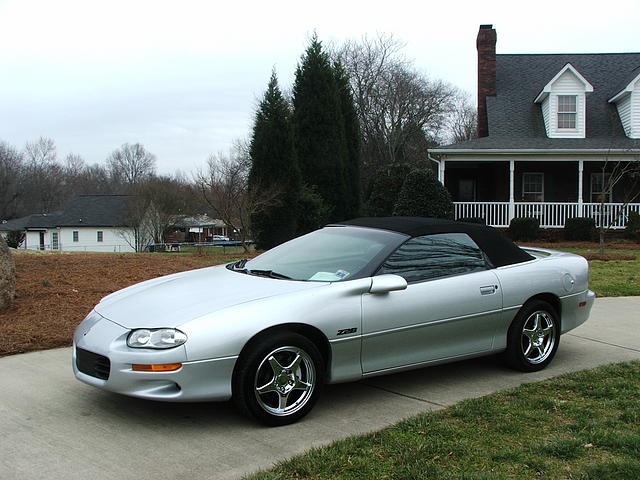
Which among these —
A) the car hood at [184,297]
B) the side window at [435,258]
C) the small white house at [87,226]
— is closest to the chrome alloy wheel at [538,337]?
the side window at [435,258]

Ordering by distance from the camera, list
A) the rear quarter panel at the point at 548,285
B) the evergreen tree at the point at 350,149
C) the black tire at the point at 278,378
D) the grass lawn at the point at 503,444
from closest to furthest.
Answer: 1. the grass lawn at the point at 503,444
2. the black tire at the point at 278,378
3. the rear quarter panel at the point at 548,285
4. the evergreen tree at the point at 350,149

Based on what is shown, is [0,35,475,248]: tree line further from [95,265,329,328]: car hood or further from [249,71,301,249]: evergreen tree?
[95,265,329,328]: car hood

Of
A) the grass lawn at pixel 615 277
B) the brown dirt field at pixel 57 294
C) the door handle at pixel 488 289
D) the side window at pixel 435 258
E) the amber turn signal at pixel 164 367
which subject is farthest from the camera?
the grass lawn at pixel 615 277

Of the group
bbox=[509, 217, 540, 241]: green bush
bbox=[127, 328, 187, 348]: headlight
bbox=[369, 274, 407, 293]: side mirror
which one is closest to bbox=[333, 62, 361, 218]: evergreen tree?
bbox=[509, 217, 540, 241]: green bush

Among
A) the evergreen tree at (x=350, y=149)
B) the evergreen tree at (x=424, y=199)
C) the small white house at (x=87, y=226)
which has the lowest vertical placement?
the small white house at (x=87, y=226)

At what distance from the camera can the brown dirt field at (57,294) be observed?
6270 mm

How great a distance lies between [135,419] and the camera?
4.12 m

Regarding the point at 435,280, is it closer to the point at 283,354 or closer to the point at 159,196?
the point at 283,354

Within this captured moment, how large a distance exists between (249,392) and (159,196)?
44.9 m

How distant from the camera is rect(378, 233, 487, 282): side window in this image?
4.79 metres

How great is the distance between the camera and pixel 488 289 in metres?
5.05

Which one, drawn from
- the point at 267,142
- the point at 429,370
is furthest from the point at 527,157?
the point at 429,370

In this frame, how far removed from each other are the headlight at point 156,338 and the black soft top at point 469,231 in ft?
6.97

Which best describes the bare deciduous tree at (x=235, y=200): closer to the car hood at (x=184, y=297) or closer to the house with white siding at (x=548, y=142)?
the house with white siding at (x=548, y=142)
